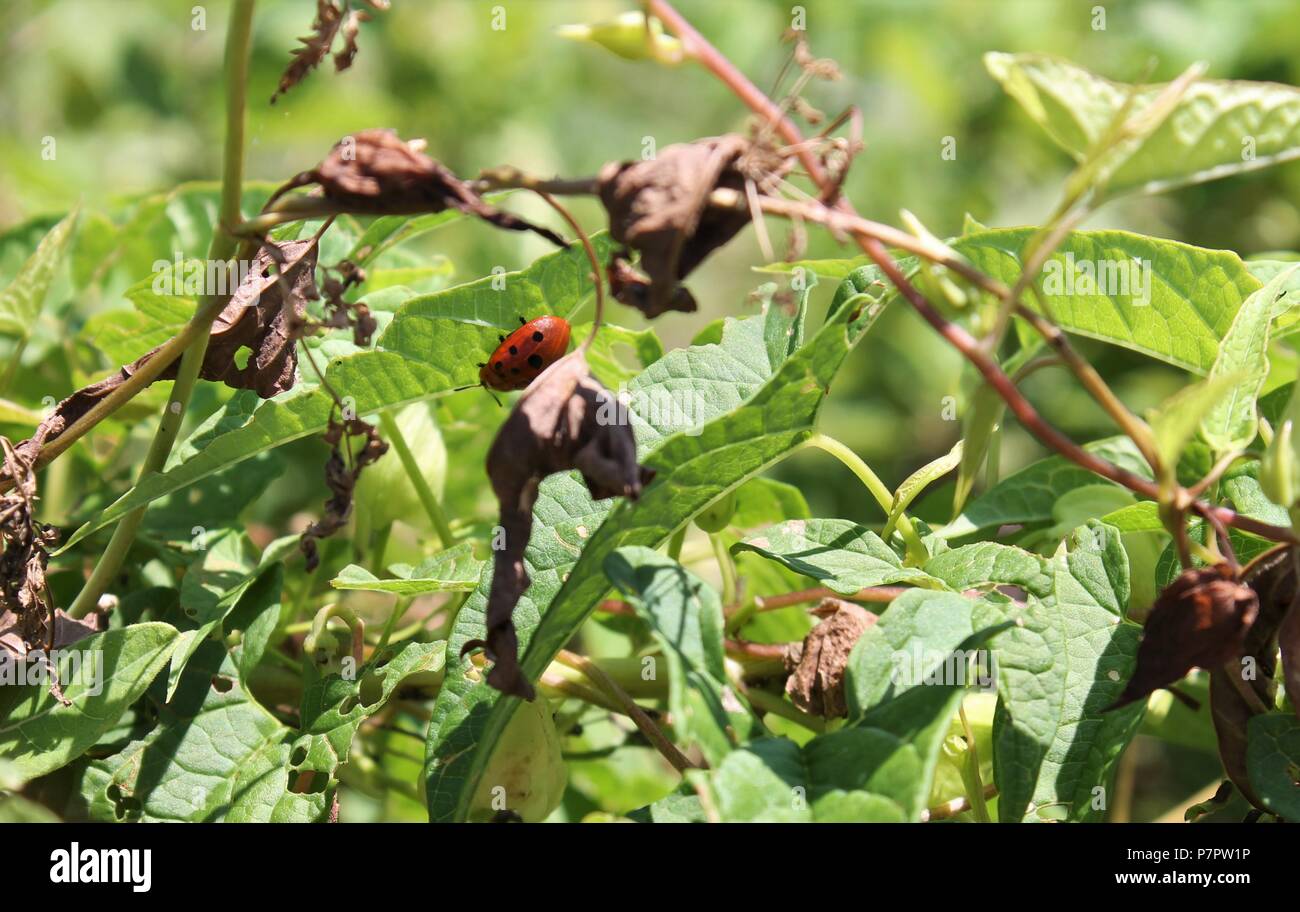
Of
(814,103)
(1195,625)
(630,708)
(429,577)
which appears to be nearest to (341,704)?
(429,577)

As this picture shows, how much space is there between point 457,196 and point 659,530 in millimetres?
278

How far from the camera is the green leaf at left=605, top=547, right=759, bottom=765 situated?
25.2 inches

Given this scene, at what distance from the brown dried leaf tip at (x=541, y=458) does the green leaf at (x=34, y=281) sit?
2.57ft

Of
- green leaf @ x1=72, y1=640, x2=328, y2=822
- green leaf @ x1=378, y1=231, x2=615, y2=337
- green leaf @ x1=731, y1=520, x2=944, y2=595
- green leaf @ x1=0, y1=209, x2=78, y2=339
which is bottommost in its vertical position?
green leaf @ x1=72, y1=640, x2=328, y2=822

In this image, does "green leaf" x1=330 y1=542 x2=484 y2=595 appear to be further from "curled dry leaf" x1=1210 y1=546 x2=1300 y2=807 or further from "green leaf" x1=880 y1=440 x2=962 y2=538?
"curled dry leaf" x1=1210 y1=546 x2=1300 y2=807

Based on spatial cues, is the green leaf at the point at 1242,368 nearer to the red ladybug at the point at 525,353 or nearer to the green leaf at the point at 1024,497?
the green leaf at the point at 1024,497

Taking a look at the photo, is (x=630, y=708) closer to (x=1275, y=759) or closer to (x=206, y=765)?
(x=206, y=765)

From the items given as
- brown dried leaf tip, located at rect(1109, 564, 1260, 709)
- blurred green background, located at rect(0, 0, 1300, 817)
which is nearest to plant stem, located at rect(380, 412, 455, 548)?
brown dried leaf tip, located at rect(1109, 564, 1260, 709)

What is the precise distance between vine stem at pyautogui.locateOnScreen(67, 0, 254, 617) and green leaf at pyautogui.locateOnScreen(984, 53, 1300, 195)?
414 mm

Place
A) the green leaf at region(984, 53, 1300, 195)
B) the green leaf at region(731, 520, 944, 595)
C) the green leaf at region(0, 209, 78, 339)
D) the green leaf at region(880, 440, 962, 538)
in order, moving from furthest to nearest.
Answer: the green leaf at region(0, 209, 78, 339) < the green leaf at region(880, 440, 962, 538) < the green leaf at region(731, 520, 944, 595) < the green leaf at region(984, 53, 1300, 195)

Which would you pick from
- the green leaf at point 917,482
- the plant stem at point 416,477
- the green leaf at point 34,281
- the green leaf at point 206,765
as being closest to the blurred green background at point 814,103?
the green leaf at point 34,281

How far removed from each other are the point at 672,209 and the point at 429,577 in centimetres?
42

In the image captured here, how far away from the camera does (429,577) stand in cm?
90

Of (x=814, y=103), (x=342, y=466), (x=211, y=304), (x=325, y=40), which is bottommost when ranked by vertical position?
(x=342, y=466)
